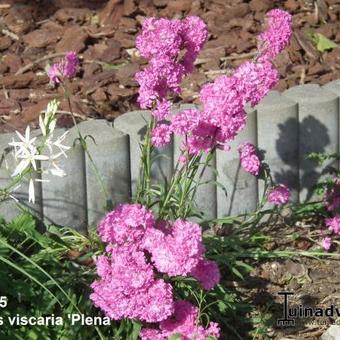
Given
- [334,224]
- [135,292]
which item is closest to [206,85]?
[135,292]

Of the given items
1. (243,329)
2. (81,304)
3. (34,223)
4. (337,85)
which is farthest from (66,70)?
(337,85)

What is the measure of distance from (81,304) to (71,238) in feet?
1.30

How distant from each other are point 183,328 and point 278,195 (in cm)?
96

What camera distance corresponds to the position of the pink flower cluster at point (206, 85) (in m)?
2.89

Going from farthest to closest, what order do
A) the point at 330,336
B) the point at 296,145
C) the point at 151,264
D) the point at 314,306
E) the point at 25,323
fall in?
the point at 296,145, the point at 314,306, the point at 330,336, the point at 25,323, the point at 151,264

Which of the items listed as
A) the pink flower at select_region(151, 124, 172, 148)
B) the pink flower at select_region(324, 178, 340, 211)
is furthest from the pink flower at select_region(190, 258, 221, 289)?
the pink flower at select_region(324, 178, 340, 211)

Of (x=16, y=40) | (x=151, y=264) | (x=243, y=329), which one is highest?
(x=16, y=40)

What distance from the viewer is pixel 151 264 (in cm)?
286

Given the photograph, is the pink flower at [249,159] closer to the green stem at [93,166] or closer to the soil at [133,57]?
the soil at [133,57]

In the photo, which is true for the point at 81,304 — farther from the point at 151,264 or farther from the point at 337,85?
the point at 337,85

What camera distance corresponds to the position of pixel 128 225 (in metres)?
2.81

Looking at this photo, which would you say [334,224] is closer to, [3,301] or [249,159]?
[249,159]

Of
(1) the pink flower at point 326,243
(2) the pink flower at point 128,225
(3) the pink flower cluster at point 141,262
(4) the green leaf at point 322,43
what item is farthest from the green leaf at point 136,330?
(4) the green leaf at point 322,43

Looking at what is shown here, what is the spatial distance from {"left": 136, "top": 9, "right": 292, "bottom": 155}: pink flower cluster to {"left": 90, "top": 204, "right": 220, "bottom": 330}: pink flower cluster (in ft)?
1.03
